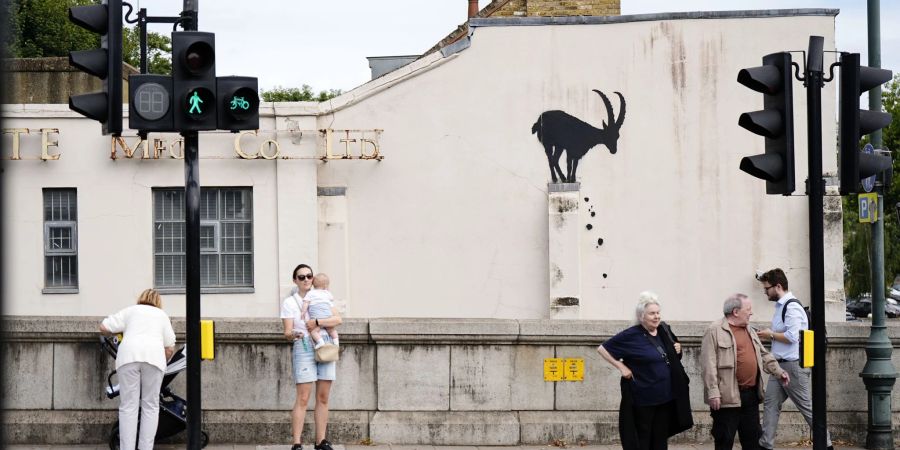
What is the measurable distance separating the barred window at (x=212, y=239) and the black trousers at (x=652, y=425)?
14.8 m

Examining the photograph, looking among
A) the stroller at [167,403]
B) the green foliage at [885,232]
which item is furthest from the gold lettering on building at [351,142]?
the green foliage at [885,232]

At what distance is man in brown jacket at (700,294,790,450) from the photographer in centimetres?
1021

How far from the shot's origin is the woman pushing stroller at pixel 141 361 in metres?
10.4

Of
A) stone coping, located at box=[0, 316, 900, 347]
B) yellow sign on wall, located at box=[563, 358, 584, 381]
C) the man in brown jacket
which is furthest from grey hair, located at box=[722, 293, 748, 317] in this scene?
yellow sign on wall, located at box=[563, 358, 584, 381]

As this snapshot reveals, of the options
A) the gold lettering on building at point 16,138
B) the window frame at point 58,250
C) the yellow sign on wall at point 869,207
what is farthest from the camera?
the window frame at point 58,250

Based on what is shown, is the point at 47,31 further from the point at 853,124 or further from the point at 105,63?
the point at 853,124

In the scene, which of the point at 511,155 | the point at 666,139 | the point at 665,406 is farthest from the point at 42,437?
the point at 666,139

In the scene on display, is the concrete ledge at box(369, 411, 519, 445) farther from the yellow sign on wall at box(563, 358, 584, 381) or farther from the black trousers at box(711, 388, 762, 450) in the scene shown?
the black trousers at box(711, 388, 762, 450)

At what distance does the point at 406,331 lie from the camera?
39.7 ft

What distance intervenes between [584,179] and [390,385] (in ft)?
Result: 42.6

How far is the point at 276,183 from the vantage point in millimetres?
23844

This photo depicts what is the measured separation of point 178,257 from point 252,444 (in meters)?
12.5

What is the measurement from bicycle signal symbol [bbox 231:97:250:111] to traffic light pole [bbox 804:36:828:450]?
4.10m

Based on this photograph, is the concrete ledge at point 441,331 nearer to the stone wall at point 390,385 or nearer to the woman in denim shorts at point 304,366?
the stone wall at point 390,385
